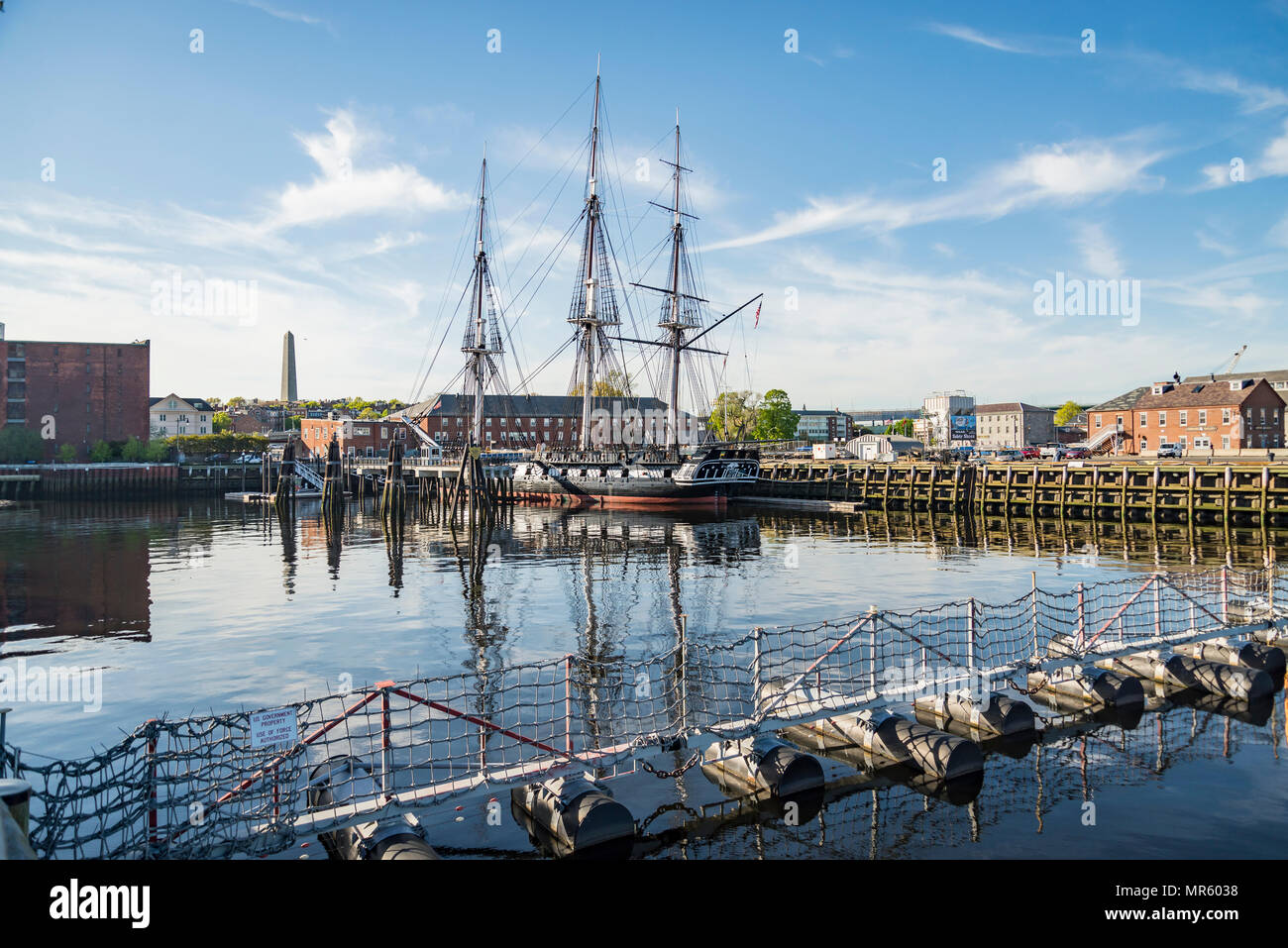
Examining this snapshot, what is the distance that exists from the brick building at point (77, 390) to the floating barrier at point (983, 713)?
10489cm

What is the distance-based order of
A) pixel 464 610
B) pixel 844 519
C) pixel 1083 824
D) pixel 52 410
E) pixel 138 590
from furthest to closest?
pixel 52 410 < pixel 844 519 < pixel 138 590 < pixel 464 610 < pixel 1083 824

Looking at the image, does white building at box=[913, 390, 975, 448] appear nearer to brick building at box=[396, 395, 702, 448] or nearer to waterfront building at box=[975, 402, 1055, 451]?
waterfront building at box=[975, 402, 1055, 451]

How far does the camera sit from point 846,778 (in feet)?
37.9

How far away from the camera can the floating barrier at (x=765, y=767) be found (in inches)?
427

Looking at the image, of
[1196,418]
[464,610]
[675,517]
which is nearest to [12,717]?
[464,610]

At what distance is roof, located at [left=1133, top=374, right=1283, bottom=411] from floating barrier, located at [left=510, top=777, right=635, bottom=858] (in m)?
81.9

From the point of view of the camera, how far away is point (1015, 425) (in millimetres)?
152125

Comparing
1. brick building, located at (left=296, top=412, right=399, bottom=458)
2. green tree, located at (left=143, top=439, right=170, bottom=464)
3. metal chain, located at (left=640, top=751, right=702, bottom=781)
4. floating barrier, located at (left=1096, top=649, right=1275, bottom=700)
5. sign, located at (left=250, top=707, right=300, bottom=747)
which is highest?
brick building, located at (left=296, top=412, right=399, bottom=458)

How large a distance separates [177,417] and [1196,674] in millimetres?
160753

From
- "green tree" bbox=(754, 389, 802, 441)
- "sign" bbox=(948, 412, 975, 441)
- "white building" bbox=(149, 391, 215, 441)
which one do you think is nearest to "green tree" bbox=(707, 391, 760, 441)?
"green tree" bbox=(754, 389, 802, 441)

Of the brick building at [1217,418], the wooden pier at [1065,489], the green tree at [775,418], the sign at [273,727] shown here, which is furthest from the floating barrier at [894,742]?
the green tree at [775,418]

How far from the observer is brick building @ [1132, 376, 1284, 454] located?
70750 millimetres
